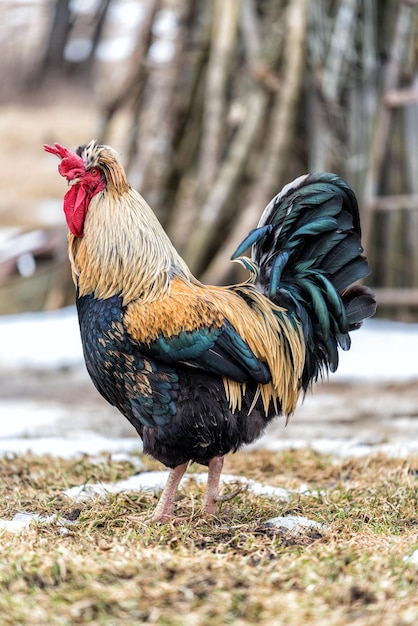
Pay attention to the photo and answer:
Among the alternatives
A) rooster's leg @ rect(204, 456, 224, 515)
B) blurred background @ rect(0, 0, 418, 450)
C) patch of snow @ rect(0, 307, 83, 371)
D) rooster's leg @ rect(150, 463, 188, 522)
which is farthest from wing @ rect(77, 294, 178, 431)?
patch of snow @ rect(0, 307, 83, 371)

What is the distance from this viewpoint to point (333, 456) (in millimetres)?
5457

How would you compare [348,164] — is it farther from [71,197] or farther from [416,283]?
[71,197]

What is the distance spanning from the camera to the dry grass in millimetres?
2654

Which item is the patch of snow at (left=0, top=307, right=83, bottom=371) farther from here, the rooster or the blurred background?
the rooster

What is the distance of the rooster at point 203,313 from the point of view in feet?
12.3

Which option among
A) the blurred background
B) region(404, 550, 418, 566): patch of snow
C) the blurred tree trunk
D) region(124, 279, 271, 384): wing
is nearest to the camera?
region(404, 550, 418, 566): patch of snow

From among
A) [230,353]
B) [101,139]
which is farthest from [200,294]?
[101,139]

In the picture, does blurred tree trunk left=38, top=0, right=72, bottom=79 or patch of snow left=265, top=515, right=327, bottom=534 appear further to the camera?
blurred tree trunk left=38, top=0, right=72, bottom=79

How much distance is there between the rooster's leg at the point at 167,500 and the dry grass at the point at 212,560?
3.2 inches

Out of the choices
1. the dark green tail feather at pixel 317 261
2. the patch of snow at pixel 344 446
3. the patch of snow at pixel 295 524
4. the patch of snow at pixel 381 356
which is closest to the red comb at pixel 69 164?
the dark green tail feather at pixel 317 261

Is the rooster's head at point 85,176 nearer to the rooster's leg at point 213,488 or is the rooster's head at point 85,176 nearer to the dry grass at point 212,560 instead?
the rooster's leg at point 213,488

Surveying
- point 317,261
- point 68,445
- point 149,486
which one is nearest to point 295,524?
point 149,486

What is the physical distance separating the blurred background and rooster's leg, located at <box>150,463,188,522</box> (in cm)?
410

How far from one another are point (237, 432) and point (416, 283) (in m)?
6.39
